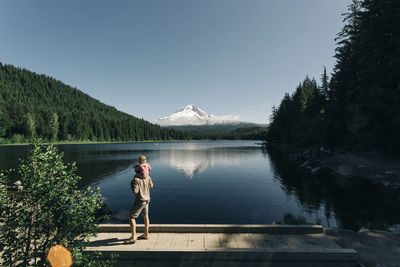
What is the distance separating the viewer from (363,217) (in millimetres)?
14133

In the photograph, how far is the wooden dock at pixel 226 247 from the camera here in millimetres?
6301

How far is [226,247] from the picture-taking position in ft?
23.2

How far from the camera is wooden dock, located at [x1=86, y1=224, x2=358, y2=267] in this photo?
630cm

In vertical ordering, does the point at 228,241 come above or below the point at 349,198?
above

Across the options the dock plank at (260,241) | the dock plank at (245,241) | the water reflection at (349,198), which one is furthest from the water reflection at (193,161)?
the dock plank at (260,241)

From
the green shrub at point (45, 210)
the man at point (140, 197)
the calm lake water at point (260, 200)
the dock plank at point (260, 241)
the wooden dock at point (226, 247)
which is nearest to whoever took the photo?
the green shrub at point (45, 210)

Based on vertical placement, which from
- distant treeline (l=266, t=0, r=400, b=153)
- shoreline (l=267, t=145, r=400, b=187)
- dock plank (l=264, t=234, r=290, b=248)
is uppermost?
distant treeline (l=266, t=0, r=400, b=153)

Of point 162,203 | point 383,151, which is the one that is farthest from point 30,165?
point 383,151

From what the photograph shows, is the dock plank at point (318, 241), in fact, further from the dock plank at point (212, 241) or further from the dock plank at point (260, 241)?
the dock plank at point (212, 241)

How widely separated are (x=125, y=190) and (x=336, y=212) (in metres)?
21.8

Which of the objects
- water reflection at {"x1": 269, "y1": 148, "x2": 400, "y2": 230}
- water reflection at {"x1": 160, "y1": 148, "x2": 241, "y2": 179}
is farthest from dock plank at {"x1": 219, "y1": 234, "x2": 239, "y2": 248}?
water reflection at {"x1": 160, "y1": 148, "x2": 241, "y2": 179}

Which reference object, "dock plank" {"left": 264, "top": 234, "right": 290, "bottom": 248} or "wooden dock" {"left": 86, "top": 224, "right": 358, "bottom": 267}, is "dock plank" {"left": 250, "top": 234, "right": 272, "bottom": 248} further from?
"dock plank" {"left": 264, "top": 234, "right": 290, "bottom": 248}

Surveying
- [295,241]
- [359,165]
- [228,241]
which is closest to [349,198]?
[359,165]

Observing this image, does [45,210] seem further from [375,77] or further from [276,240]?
[375,77]
